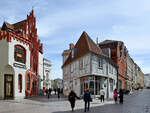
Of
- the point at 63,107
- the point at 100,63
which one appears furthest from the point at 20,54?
the point at 63,107

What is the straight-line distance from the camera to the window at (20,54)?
2805 centimetres

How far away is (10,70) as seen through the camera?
27.0 meters

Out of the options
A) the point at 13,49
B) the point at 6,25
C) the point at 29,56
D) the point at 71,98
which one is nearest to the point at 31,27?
the point at 6,25

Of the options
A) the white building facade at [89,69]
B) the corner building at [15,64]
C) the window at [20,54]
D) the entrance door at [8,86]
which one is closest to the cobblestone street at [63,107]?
the entrance door at [8,86]

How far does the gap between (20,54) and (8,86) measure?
4638mm

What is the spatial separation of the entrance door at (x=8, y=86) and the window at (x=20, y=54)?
2555mm

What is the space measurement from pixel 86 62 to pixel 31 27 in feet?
38.9

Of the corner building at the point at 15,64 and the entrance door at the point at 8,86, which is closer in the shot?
the corner building at the point at 15,64

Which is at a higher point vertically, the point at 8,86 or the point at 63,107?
the point at 8,86

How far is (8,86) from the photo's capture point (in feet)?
88.3

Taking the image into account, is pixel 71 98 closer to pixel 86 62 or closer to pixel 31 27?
pixel 86 62

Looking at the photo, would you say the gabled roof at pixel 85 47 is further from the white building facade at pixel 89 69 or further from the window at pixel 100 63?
the window at pixel 100 63

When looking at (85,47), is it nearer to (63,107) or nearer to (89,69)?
(89,69)

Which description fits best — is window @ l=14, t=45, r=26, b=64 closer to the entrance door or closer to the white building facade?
the entrance door
